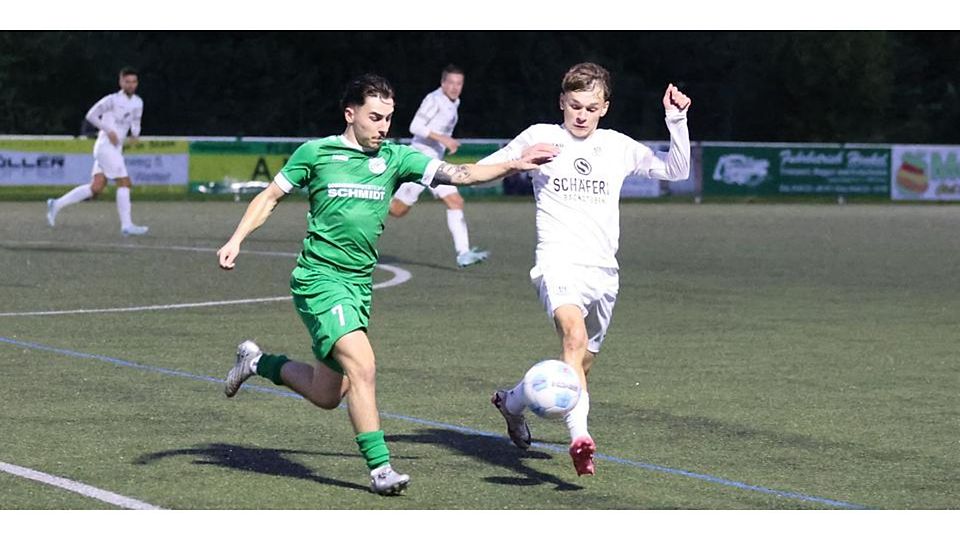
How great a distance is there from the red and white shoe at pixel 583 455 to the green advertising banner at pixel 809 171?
125 feet

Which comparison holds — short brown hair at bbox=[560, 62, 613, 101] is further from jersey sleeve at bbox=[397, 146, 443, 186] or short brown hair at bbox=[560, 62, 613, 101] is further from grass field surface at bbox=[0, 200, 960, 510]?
grass field surface at bbox=[0, 200, 960, 510]

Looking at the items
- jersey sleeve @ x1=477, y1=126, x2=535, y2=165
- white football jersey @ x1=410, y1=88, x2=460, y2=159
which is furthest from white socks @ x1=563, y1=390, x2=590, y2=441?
white football jersey @ x1=410, y1=88, x2=460, y2=159

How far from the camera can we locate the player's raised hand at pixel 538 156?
26.2 ft

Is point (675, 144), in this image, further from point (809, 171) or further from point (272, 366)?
point (809, 171)

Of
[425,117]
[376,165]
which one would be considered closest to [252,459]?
[376,165]

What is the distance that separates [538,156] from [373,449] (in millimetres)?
1466

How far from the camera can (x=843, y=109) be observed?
210ft

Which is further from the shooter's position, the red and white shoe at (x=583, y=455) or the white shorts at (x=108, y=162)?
the white shorts at (x=108, y=162)

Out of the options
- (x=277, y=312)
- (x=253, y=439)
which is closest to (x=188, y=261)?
(x=277, y=312)

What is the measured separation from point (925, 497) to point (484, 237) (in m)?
19.5

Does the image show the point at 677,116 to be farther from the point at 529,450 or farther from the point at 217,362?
the point at 217,362

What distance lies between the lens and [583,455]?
25.5 ft

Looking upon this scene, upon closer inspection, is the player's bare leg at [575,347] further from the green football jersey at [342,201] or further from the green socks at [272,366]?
the green socks at [272,366]

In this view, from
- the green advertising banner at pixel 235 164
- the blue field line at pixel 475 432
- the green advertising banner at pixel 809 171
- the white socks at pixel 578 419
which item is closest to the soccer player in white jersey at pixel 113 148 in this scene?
the blue field line at pixel 475 432
